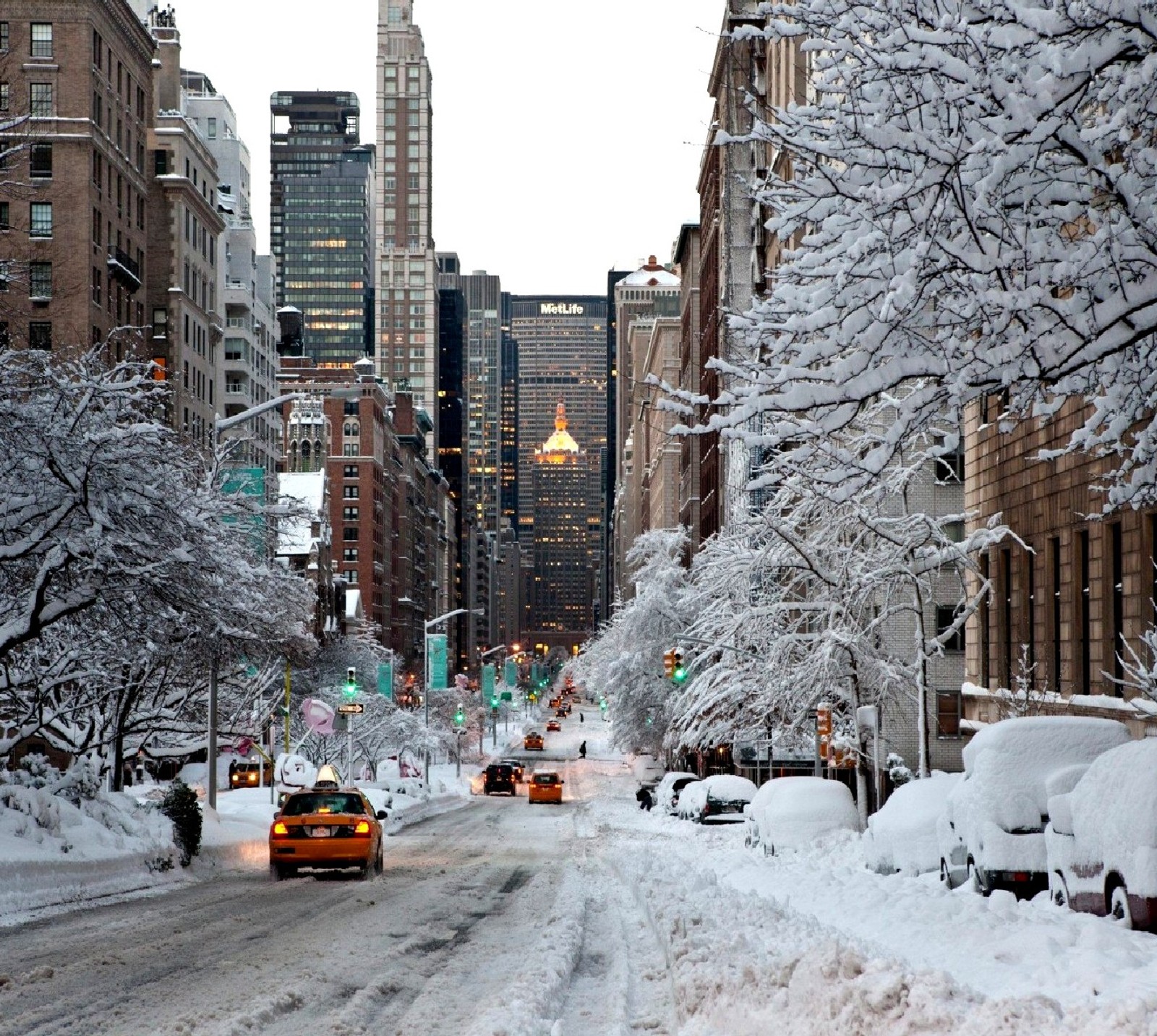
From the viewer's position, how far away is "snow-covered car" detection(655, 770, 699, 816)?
55.1 m

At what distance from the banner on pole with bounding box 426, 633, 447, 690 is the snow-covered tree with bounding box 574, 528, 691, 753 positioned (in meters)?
9.81

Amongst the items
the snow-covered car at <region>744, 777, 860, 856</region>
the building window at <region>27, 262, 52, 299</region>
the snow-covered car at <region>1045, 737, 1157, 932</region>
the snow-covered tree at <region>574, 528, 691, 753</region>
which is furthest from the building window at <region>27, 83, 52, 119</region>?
the snow-covered car at <region>1045, 737, 1157, 932</region>

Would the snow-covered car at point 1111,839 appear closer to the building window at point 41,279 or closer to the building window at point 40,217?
the building window at point 41,279

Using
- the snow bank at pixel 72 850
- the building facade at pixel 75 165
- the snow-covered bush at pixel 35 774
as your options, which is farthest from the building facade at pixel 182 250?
the snow bank at pixel 72 850

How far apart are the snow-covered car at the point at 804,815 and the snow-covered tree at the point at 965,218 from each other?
1895cm

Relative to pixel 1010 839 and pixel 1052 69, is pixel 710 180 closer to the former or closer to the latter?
pixel 1010 839

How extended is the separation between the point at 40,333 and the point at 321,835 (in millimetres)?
52324

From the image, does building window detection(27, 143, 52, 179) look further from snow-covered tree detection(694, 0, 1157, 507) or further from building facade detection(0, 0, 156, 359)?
snow-covered tree detection(694, 0, 1157, 507)

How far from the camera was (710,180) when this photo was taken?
111 metres

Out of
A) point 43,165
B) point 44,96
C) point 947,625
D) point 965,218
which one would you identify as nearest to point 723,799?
point 947,625

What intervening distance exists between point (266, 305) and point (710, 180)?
4280 centimetres

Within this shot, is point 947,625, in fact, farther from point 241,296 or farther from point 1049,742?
point 241,296

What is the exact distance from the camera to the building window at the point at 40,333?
2687 inches

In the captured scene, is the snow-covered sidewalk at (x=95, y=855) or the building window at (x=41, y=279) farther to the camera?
the building window at (x=41, y=279)
